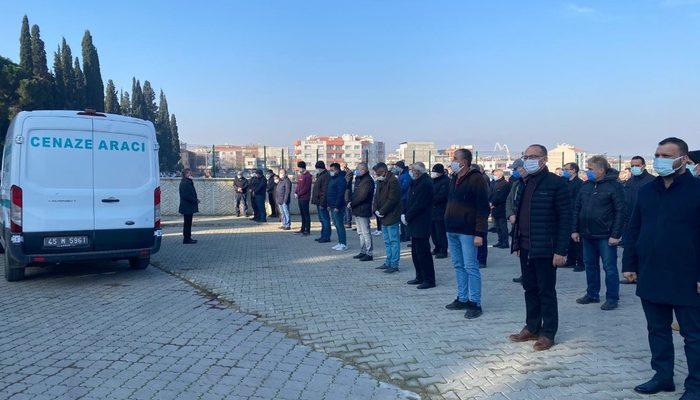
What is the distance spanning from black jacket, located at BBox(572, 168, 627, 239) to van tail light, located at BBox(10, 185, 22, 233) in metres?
8.00

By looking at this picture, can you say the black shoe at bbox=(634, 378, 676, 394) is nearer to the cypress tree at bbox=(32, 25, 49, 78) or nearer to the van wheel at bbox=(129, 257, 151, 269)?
the van wheel at bbox=(129, 257, 151, 269)

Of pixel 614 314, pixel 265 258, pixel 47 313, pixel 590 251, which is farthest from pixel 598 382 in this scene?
pixel 265 258

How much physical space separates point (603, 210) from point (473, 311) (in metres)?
2.26

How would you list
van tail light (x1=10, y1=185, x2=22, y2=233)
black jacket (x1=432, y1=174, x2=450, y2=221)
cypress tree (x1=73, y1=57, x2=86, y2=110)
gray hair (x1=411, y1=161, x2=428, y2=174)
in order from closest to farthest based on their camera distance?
van tail light (x1=10, y1=185, x2=22, y2=233) < gray hair (x1=411, y1=161, x2=428, y2=174) < black jacket (x1=432, y1=174, x2=450, y2=221) < cypress tree (x1=73, y1=57, x2=86, y2=110)

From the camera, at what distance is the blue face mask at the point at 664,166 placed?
3.99 metres

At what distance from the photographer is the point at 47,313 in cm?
654

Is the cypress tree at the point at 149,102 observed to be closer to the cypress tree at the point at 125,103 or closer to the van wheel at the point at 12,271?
the cypress tree at the point at 125,103

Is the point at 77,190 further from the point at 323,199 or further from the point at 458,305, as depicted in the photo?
the point at 323,199

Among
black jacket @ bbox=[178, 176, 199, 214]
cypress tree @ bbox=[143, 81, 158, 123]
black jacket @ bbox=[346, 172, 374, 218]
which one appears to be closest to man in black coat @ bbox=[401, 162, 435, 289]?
black jacket @ bbox=[346, 172, 374, 218]

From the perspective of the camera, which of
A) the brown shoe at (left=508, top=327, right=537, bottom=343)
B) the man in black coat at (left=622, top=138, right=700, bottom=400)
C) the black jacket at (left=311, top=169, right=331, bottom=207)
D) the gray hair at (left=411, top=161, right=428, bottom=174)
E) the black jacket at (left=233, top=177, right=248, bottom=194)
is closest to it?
the man in black coat at (left=622, top=138, right=700, bottom=400)

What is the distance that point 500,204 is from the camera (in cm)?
1202

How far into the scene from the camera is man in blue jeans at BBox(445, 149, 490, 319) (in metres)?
6.22

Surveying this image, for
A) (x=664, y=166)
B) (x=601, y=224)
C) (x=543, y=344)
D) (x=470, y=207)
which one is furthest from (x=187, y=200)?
(x=664, y=166)

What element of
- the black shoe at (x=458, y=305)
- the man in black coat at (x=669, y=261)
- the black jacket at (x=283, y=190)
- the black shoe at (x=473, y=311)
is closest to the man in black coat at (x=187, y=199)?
the black jacket at (x=283, y=190)
